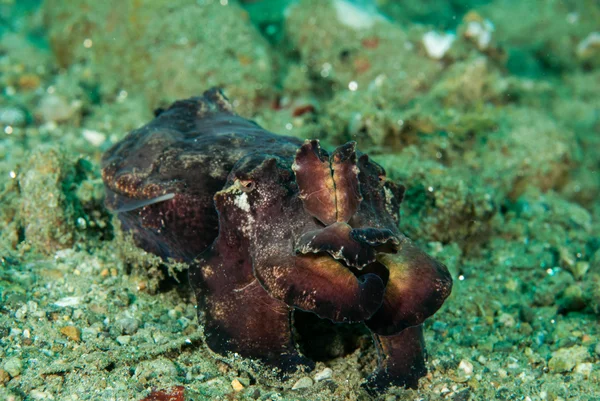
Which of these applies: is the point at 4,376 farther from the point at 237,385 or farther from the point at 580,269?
the point at 580,269

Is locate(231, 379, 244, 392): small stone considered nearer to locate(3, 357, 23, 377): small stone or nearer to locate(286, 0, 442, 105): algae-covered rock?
locate(3, 357, 23, 377): small stone

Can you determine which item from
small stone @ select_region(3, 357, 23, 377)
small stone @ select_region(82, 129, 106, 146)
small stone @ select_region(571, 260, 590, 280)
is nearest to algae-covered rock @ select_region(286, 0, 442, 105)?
small stone @ select_region(82, 129, 106, 146)

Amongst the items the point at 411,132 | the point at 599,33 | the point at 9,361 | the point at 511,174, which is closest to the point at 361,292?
the point at 9,361

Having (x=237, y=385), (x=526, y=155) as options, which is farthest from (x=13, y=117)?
(x=526, y=155)

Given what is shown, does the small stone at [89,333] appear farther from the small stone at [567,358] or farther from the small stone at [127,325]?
the small stone at [567,358]

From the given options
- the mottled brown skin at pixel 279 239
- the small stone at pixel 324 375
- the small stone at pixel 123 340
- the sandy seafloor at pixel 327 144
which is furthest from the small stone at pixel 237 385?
the small stone at pixel 123 340

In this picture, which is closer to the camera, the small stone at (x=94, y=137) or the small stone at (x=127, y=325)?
the small stone at (x=127, y=325)
